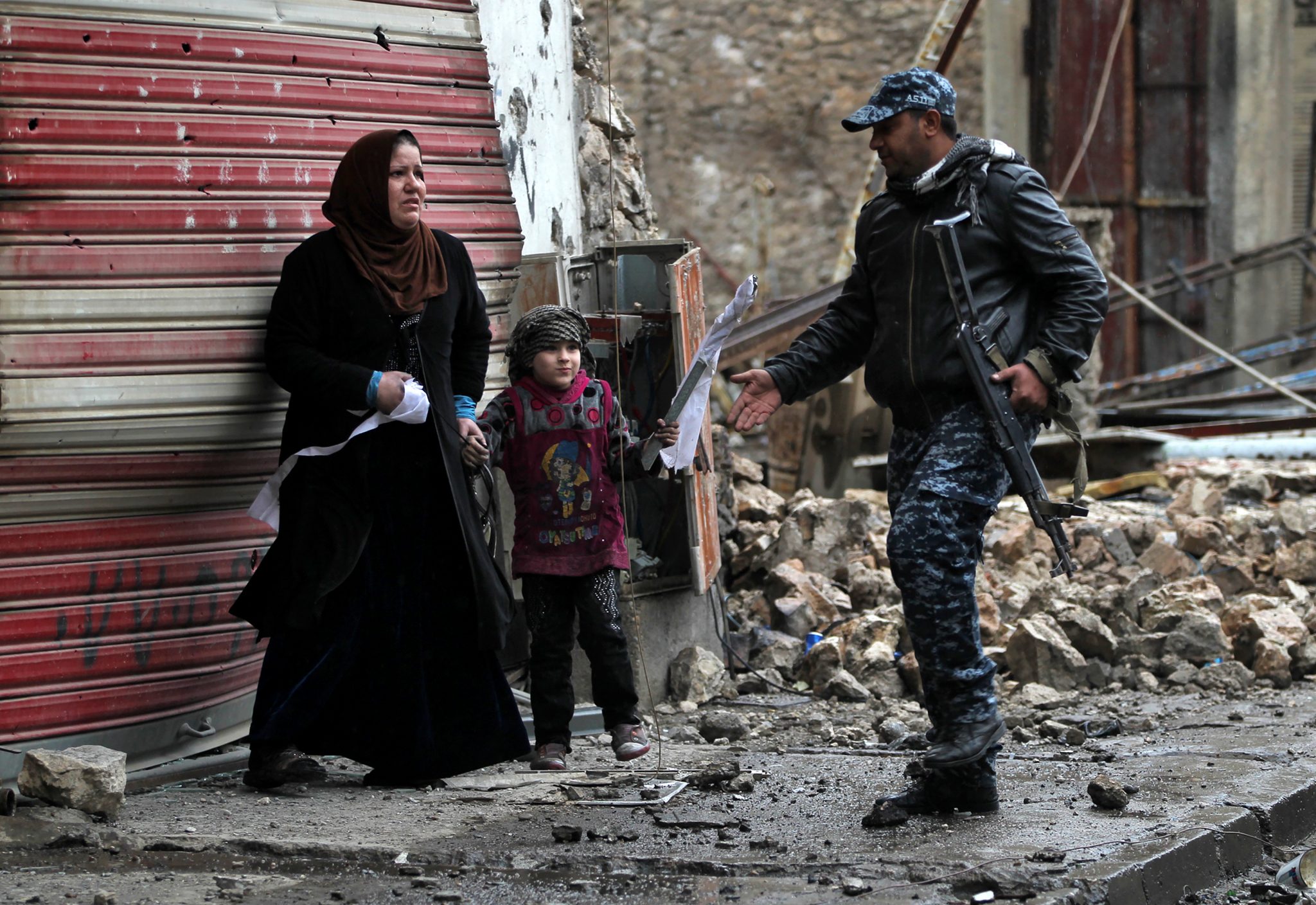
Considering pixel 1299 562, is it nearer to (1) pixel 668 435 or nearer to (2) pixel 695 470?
(2) pixel 695 470

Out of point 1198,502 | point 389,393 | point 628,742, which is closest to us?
point 389,393

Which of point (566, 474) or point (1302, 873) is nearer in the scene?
point (1302, 873)

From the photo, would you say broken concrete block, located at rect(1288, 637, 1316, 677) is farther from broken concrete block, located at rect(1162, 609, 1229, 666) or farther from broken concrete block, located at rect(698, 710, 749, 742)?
broken concrete block, located at rect(698, 710, 749, 742)

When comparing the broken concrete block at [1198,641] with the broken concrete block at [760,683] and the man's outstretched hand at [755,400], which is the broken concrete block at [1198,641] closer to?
the broken concrete block at [760,683]

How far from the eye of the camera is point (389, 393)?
4.15m

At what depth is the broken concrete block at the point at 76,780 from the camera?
3.95 m

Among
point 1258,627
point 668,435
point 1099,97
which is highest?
point 1099,97

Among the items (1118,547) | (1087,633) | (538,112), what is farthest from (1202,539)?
(538,112)

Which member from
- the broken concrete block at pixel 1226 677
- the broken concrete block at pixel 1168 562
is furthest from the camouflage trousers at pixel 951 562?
the broken concrete block at pixel 1168 562

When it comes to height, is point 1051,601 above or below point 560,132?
below

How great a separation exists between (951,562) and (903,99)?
1.11 meters

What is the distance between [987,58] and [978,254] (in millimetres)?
13154

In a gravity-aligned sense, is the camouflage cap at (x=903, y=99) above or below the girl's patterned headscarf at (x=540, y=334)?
above

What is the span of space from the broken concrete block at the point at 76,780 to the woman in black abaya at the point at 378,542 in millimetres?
431
